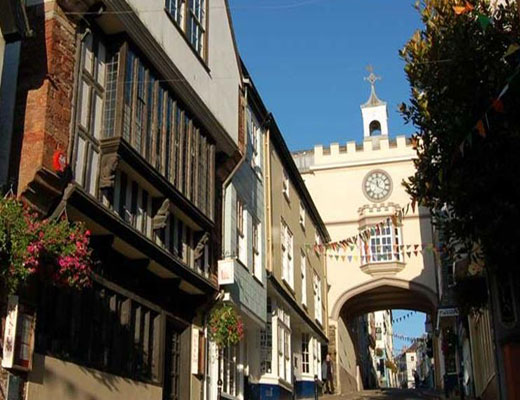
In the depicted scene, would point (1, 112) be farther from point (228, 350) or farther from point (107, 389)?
point (228, 350)

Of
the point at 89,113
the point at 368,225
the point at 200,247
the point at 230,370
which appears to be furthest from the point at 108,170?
the point at 368,225

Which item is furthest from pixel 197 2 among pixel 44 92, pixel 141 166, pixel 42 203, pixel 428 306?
pixel 428 306

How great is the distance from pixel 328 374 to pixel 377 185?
39.1 ft

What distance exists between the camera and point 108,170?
11.0m

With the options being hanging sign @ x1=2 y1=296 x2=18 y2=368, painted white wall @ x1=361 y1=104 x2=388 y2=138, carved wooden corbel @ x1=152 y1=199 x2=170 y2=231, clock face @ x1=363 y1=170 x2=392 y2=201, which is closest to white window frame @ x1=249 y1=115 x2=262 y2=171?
carved wooden corbel @ x1=152 y1=199 x2=170 y2=231

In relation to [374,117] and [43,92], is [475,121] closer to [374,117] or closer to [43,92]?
[43,92]

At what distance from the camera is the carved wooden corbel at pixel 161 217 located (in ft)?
42.2

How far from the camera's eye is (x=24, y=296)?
929cm

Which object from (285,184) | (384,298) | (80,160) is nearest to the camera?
(80,160)

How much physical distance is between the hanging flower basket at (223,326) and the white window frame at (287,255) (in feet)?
26.8

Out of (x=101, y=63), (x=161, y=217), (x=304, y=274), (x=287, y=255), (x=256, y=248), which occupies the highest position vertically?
(x=304, y=274)

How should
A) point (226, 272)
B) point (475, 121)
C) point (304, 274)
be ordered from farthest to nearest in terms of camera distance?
point (304, 274) → point (226, 272) → point (475, 121)

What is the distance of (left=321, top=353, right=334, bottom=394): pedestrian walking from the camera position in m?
32.0

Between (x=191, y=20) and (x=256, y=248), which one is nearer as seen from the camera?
(x=191, y=20)
